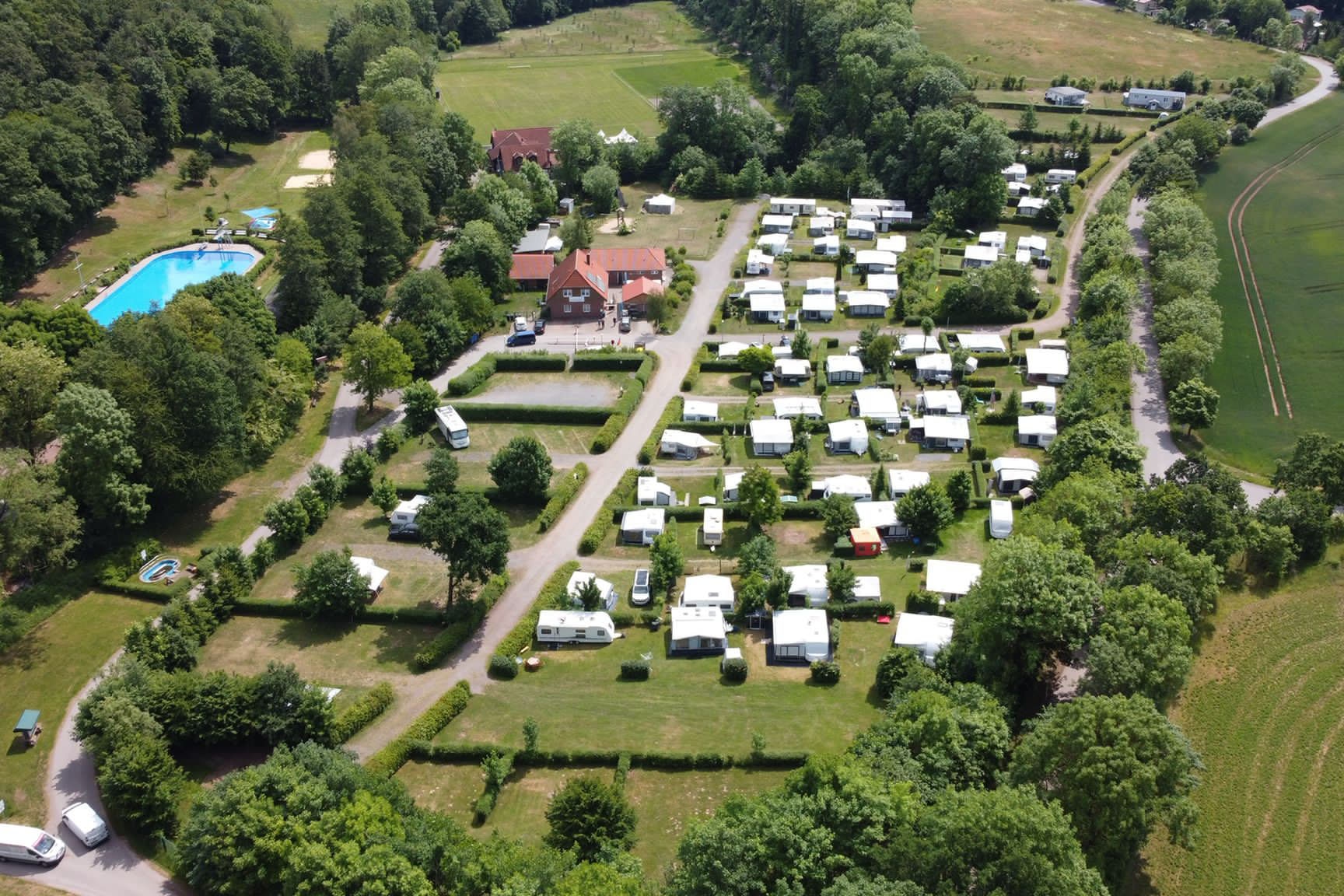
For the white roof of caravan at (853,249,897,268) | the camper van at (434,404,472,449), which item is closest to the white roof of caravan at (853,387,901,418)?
the white roof of caravan at (853,249,897,268)

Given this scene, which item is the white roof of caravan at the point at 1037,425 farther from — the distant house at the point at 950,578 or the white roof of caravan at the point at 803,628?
the white roof of caravan at the point at 803,628

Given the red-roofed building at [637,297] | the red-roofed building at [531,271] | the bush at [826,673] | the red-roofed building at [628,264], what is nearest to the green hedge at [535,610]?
the bush at [826,673]

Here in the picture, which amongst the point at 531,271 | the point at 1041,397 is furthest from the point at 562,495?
the point at 531,271

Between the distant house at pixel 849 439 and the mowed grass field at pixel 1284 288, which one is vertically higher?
the mowed grass field at pixel 1284 288

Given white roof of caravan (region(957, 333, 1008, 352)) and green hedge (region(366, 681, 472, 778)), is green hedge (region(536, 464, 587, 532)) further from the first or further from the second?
white roof of caravan (region(957, 333, 1008, 352))

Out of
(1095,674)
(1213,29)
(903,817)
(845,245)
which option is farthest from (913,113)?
Answer: (903,817)

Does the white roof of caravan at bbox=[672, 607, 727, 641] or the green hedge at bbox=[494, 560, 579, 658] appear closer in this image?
the white roof of caravan at bbox=[672, 607, 727, 641]
